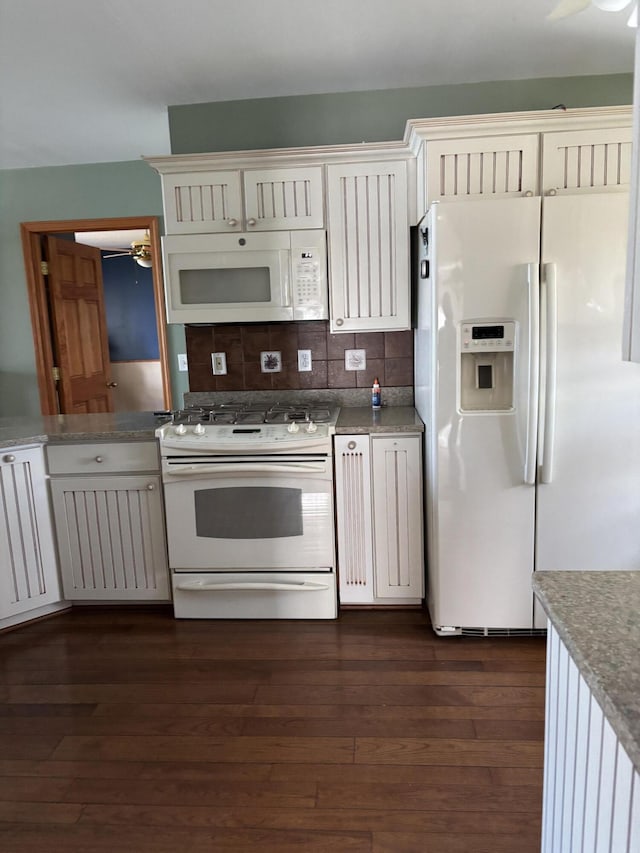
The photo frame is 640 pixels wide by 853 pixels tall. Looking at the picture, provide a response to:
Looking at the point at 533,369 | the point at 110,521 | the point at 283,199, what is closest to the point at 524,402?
the point at 533,369

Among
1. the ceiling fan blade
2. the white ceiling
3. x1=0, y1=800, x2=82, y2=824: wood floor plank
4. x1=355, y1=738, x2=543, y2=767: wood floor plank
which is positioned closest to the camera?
the ceiling fan blade

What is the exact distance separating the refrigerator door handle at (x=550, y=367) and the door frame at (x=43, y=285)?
280 centimetres

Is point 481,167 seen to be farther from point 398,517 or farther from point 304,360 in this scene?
point 398,517

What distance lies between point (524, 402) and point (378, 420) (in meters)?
0.71

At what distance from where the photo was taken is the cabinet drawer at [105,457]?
2.74 metres

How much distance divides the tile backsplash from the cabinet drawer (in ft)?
2.37

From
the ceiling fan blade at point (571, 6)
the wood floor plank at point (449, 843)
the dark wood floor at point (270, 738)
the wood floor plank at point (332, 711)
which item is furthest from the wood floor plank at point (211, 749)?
the ceiling fan blade at point (571, 6)

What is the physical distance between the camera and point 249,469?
8.70 feet

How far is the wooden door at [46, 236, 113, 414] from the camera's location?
4301mm

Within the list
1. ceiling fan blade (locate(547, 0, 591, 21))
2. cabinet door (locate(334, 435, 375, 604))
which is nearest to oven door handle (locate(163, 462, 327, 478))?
cabinet door (locate(334, 435, 375, 604))

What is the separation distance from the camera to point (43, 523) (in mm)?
2795

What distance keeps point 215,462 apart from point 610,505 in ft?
5.49

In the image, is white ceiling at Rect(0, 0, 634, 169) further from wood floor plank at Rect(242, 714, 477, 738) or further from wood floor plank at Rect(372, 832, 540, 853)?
wood floor plank at Rect(372, 832, 540, 853)

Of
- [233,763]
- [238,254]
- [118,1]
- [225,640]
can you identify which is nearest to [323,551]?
[225,640]
